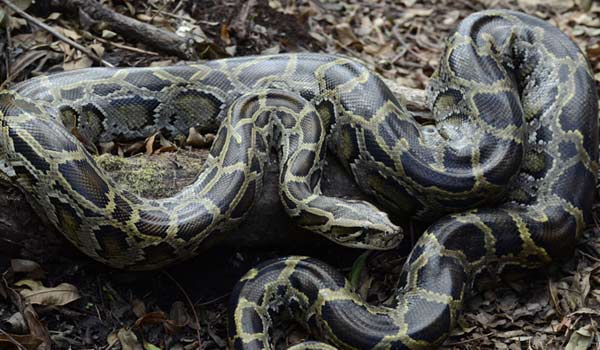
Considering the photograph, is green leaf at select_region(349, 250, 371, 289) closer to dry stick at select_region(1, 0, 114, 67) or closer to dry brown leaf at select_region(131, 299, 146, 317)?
dry brown leaf at select_region(131, 299, 146, 317)

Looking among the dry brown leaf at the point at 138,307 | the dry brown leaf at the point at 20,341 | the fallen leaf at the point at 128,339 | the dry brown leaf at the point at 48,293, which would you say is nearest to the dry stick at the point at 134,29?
the dry brown leaf at the point at 138,307

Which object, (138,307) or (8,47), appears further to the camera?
(8,47)

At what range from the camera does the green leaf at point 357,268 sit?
289 inches

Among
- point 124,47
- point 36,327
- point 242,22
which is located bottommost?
point 36,327

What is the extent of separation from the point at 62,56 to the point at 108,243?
3.63 m

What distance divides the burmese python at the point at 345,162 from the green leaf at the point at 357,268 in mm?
553

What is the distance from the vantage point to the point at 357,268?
292 inches

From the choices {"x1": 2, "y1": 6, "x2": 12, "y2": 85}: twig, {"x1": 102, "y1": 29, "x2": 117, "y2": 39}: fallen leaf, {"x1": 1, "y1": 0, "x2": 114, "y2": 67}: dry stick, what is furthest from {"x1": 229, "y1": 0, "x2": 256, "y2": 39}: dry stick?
{"x1": 2, "y1": 6, "x2": 12, "y2": 85}: twig

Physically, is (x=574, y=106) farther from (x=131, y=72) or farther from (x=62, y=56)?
(x=62, y=56)

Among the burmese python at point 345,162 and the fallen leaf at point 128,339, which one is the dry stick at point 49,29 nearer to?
the burmese python at point 345,162

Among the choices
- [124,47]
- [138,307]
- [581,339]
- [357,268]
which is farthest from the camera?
[124,47]

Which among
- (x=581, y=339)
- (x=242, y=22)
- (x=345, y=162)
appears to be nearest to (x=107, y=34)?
(x=242, y=22)

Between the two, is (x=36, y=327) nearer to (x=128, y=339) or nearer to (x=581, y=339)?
(x=128, y=339)

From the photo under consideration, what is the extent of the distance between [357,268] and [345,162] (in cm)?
128
